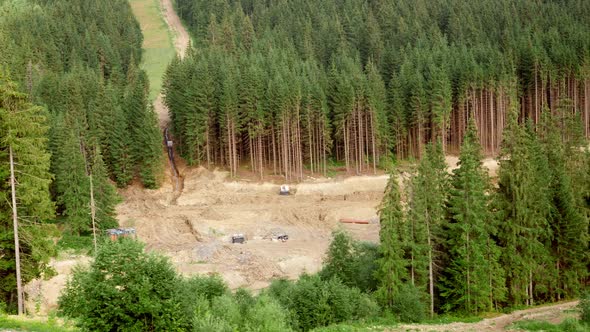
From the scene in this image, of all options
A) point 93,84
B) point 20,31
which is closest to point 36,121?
point 93,84

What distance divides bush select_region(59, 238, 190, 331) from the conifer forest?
0.26ft

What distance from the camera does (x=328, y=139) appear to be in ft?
283

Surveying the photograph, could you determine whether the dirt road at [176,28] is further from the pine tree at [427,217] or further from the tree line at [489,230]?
the pine tree at [427,217]

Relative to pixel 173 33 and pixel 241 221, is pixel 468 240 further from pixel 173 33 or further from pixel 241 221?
pixel 173 33

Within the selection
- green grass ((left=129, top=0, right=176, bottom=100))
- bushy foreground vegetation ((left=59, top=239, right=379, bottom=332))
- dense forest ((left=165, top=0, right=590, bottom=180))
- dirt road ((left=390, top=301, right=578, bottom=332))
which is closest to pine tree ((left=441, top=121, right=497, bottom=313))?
dirt road ((left=390, top=301, right=578, bottom=332))

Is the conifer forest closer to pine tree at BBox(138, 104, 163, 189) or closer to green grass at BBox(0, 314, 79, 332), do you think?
pine tree at BBox(138, 104, 163, 189)

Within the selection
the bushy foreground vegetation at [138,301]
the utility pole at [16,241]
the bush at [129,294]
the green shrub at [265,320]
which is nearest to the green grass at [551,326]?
the green shrub at [265,320]

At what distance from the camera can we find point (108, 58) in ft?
382

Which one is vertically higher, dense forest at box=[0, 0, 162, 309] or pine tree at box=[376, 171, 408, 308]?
dense forest at box=[0, 0, 162, 309]

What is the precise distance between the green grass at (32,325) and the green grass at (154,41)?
93644mm

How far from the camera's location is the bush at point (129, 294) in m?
23.0

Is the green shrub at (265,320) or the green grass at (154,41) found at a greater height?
the green grass at (154,41)

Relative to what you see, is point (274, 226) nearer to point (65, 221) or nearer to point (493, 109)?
point (65, 221)

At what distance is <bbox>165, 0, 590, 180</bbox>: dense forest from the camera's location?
85.2 metres
